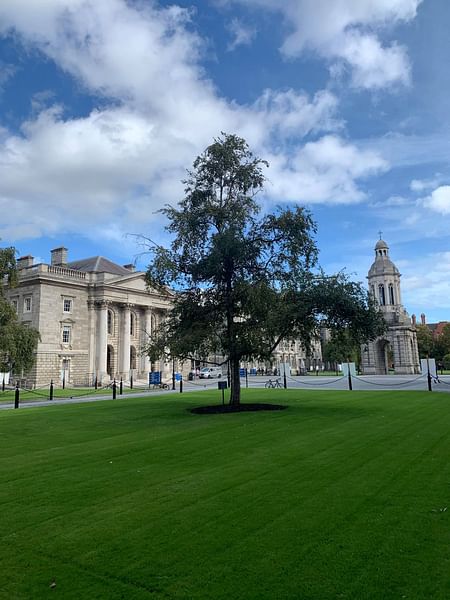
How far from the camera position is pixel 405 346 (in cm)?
6781

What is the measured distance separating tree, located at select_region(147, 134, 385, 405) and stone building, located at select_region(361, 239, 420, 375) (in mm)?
47874

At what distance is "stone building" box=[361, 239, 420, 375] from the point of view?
67938 millimetres

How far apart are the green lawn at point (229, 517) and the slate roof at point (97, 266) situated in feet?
178

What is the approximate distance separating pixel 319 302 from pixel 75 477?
1303cm

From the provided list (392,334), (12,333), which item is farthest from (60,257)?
(392,334)

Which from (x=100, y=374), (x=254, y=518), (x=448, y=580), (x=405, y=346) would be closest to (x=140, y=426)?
(x=254, y=518)

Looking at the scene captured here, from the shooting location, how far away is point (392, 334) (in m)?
68.9

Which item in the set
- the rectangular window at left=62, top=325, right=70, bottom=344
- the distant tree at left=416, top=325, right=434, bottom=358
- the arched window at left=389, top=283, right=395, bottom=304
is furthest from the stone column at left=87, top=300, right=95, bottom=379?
the distant tree at left=416, top=325, right=434, bottom=358

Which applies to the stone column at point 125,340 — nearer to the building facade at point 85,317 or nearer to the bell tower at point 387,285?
the building facade at point 85,317

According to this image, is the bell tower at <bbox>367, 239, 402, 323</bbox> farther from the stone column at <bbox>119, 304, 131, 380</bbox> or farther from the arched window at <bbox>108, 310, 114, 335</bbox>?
the arched window at <bbox>108, 310, 114, 335</bbox>

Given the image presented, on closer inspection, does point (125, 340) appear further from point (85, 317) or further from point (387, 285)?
point (387, 285)

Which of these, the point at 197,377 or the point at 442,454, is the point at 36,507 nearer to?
the point at 442,454

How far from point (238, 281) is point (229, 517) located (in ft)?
47.7

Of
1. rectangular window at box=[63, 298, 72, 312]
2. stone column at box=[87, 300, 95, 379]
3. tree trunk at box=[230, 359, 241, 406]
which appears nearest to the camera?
tree trunk at box=[230, 359, 241, 406]
